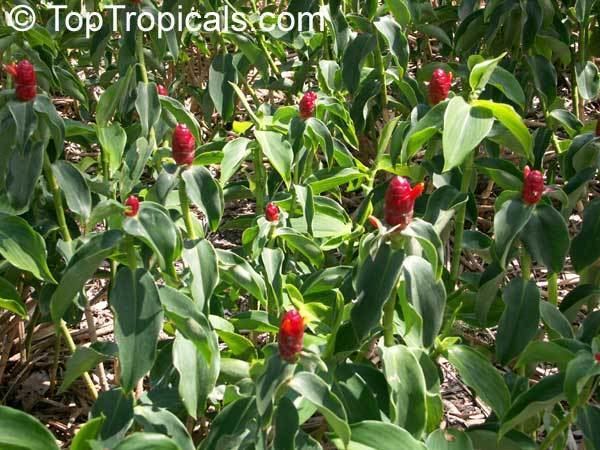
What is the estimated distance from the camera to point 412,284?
1.22 m

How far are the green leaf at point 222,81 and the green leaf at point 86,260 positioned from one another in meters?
0.96

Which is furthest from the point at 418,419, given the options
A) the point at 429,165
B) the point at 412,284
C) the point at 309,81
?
the point at 309,81

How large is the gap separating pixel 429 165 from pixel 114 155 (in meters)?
0.56

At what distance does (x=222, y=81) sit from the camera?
89.0 inches

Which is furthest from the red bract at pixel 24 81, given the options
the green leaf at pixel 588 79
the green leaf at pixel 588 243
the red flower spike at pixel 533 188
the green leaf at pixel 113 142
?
the green leaf at pixel 588 79

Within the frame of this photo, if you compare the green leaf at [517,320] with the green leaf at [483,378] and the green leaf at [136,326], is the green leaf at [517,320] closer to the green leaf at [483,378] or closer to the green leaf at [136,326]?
the green leaf at [483,378]

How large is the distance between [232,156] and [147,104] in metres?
0.20

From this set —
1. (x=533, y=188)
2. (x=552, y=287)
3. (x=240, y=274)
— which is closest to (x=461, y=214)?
(x=552, y=287)

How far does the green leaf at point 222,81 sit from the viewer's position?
224 centimetres

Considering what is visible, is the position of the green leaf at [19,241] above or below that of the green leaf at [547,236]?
below

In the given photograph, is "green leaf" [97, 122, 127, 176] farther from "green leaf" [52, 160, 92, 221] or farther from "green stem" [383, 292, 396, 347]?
"green stem" [383, 292, 396, 347]

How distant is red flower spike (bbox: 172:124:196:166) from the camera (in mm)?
1400

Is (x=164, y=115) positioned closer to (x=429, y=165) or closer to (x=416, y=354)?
(x=429, y=165)

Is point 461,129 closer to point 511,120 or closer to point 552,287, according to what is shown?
point 511,120
